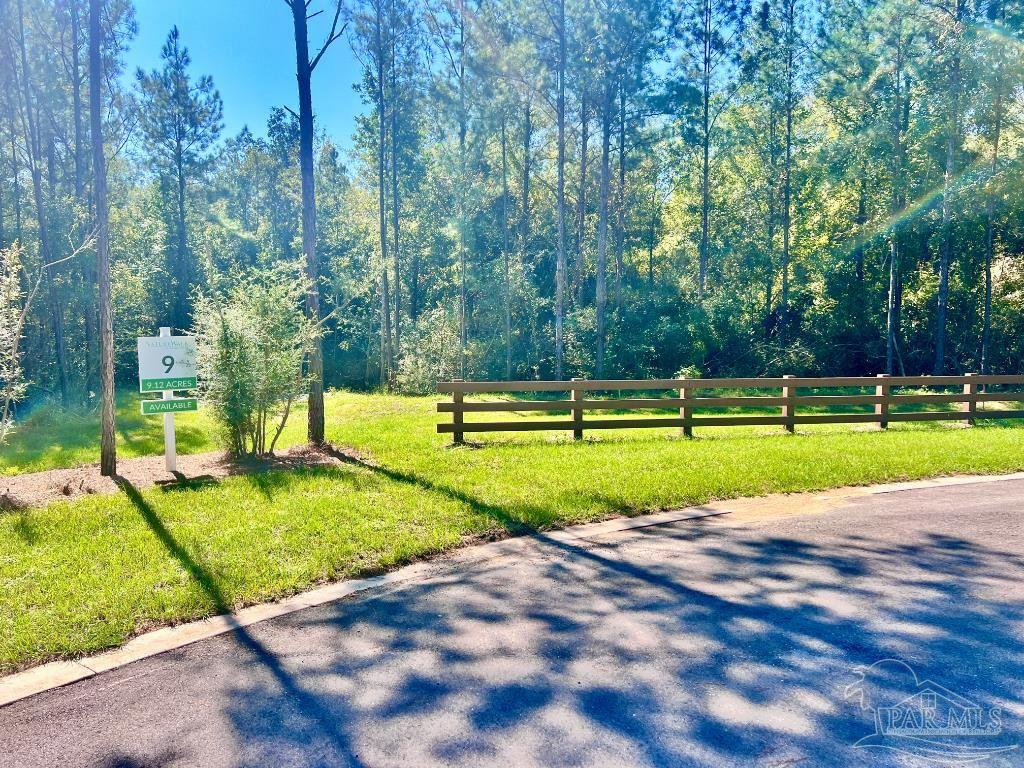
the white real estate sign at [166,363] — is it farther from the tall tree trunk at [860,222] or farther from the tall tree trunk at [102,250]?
the tall tree trunk at [860,222]

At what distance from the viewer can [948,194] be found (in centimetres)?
2231

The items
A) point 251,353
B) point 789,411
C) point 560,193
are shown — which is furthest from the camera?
point 560,193

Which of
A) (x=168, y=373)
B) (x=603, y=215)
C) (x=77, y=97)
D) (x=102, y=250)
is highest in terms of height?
(x=77, y=97)

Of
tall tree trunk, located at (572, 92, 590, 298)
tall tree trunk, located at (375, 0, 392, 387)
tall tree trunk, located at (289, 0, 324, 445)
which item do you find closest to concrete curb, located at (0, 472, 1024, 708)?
tall tree trunk, located at (289, 0, 324, 445)

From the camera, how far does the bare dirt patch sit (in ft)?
23.1

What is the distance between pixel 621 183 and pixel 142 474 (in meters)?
25.0

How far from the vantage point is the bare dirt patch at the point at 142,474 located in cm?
705

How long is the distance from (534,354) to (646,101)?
1092 cm

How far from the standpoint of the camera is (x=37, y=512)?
6258 mm

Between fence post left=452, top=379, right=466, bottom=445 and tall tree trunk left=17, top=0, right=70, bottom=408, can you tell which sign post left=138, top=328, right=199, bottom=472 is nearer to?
fence post left=452, top=379, right=466, bottom=445

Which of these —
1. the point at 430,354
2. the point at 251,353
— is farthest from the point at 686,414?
the point at 430,354

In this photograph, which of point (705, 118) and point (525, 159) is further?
point (525, 159)

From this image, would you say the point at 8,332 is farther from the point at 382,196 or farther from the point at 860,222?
the point at 860,222

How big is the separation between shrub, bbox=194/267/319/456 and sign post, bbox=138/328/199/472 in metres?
0.42
